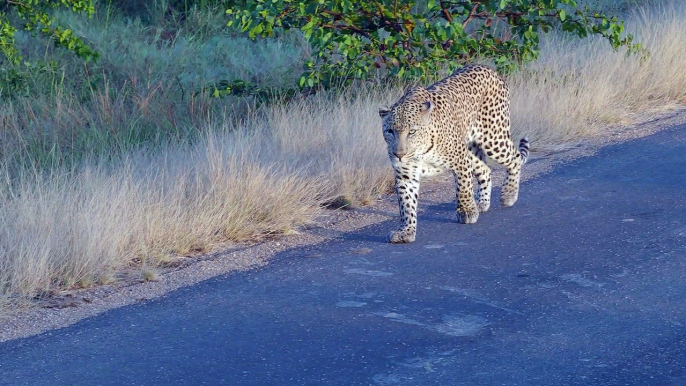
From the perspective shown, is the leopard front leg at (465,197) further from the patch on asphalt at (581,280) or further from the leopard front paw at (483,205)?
the patch on asphalt at (581,280)

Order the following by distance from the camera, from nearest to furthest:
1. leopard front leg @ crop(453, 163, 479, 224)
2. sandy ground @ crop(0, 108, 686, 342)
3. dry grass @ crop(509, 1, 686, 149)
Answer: sandy ground @ crop(0, 108, 686, 342)
leopard front leg @ crop(453, 163, 479, 224)
dry grass @ crop(509, 1, 686, 149)

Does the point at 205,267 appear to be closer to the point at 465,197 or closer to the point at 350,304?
the point at 350,304

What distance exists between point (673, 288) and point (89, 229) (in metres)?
3.44

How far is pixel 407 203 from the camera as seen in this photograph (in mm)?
7027

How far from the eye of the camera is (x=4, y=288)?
232 inches

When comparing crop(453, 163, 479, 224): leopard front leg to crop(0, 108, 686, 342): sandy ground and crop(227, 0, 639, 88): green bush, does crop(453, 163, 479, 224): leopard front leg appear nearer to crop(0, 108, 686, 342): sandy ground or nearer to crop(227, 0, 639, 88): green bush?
crop(0, 108, 686, 342): sandy ground

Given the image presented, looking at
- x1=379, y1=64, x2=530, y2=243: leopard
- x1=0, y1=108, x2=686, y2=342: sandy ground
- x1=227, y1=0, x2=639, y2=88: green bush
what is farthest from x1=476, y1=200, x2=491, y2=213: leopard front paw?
x1=227, y1=0, x2=639, y2=88: green bush

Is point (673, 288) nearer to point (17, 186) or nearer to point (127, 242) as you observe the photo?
point (127, 242)

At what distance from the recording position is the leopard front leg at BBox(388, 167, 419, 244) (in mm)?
6926

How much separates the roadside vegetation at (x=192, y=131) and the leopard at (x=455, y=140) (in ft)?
2.80

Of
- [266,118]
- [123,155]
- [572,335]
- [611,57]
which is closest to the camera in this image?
[572,335]

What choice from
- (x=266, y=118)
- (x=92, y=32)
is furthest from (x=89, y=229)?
(x=92, y=32)

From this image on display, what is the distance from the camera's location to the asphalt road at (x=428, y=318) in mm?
4762

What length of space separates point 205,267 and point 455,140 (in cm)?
203
